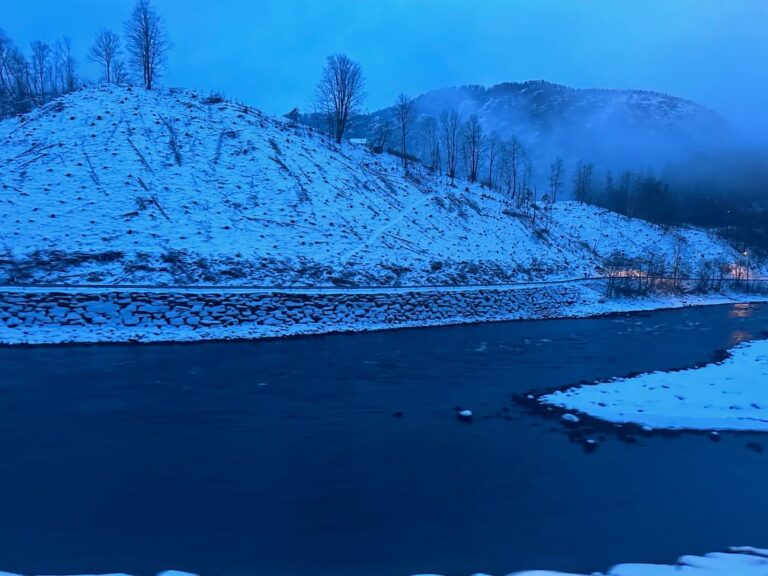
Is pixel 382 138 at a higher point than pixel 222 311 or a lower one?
higher

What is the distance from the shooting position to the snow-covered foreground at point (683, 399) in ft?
39.5

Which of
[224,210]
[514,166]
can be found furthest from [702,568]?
[514,166]

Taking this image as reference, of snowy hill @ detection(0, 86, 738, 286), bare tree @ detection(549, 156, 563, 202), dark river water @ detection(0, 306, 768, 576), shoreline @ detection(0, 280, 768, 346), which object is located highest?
bare tree @ detection(549, 156, 563, 202)

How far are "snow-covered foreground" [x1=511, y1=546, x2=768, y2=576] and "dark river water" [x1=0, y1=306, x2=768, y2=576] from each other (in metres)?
0.33

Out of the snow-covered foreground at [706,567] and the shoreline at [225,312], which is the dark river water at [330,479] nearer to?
the snow-covered foreground at [706,567]

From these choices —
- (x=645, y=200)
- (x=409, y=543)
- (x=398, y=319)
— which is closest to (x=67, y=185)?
(x=398, y=319)

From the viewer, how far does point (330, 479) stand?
905cm

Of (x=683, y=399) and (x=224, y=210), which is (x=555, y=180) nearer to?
(x=224, y=210)

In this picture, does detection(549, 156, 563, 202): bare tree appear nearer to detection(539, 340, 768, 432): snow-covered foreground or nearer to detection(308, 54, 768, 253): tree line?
A: detection(308, 54, 768, 253): tree line

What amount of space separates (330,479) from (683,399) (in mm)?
9584

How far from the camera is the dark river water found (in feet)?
22.0

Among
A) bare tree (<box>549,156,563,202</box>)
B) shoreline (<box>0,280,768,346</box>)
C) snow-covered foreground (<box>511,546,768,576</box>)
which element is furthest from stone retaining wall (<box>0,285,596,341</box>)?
bare tree (<box>549,156,563,202</box>)

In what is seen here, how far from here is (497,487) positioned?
888 cm

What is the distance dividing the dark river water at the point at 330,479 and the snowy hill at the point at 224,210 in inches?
502
